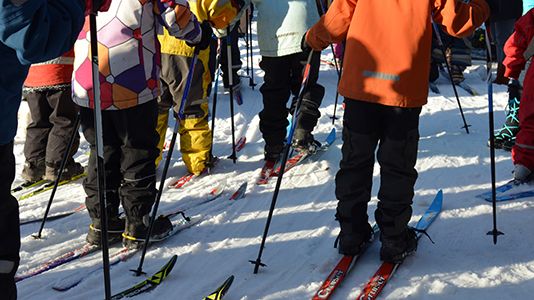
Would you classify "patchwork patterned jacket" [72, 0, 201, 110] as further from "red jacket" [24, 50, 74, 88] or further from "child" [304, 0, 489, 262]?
"red jacket" [24, 50, 74, 88]

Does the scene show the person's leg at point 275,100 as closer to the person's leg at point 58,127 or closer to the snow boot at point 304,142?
the snow boot at point 304,142

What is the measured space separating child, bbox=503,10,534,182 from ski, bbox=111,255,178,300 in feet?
9.49

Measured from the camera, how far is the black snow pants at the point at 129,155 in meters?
3.67

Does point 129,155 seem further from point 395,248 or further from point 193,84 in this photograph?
point 395,248

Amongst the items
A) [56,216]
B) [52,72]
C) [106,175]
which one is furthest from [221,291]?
[52,72]

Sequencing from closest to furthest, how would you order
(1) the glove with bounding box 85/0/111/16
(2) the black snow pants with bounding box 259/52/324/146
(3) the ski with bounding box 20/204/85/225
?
1. (1) the glove with bounding box 85/0/111/16
2. (3) the ski with bounding box 20/204/85/225
3. (2) the black snow pants with bounding box 259/52/324/146

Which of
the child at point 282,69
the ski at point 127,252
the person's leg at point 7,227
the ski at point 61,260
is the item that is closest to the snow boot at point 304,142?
the child at point 282,69

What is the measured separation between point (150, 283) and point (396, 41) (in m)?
1.90

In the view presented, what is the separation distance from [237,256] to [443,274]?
4.04 ft

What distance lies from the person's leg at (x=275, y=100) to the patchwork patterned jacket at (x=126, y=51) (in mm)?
1688

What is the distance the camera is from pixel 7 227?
2.28 metres

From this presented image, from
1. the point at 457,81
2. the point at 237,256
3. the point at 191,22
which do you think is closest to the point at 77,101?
the point at 191,22

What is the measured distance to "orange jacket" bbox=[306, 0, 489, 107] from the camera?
10.3 ft

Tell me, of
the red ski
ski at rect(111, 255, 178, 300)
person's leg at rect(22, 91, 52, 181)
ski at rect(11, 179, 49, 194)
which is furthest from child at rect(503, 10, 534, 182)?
ski at rect(11, 179, 49, 194)
